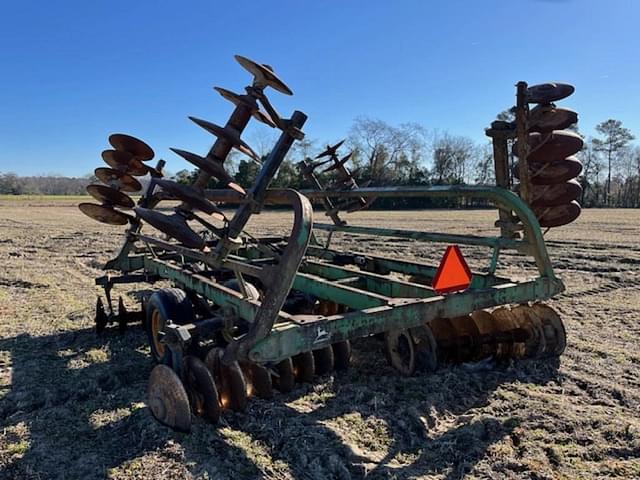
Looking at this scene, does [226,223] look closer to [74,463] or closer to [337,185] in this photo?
[74,463]

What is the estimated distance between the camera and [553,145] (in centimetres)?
364

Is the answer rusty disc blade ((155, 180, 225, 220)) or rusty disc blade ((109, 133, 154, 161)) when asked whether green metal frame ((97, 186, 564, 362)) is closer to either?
rusty disc blade ((155, 180, 225, 220))

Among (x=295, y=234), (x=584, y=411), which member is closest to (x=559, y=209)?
(x=584, y=411)

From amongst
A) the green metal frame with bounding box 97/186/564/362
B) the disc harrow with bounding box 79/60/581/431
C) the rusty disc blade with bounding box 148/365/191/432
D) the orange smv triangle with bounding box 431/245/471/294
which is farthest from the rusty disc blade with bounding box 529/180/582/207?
the rusty disc blade with bounding box 148/365/191/432

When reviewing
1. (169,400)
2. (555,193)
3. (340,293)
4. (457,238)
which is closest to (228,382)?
(169,400)

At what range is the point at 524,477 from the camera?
8.71 ft

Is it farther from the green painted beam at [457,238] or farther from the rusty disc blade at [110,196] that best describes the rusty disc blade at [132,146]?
the green painted beam at [457,238]

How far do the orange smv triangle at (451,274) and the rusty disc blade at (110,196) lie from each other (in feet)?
9.61

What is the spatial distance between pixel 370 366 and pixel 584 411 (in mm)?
1685

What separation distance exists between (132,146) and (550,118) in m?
3.66

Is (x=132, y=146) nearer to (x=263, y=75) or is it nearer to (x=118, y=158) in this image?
(x=118, y=158)

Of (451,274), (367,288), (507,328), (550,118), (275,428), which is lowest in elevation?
(275,428)

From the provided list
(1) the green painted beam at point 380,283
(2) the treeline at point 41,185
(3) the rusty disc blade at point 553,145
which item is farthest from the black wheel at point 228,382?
(2) the treeline at point 41,185

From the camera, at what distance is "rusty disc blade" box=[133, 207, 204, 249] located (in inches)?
113
